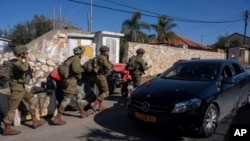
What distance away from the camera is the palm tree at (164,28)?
3659 centimetres

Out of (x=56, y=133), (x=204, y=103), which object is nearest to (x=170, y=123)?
(x=204, y=103)

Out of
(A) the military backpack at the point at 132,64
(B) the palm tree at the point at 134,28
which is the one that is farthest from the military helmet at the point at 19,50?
(B) the palm tree at the point at 134,28

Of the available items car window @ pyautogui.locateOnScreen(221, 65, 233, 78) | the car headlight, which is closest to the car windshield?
car window @ pyautogui.locateOnScreen(221, 65, 233, 78)

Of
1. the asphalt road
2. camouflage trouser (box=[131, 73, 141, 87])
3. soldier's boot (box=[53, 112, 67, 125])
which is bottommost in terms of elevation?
the asphalt road

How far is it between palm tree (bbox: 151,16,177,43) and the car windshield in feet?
95.2

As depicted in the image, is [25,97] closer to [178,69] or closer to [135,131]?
[135,131]

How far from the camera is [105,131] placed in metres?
6.22

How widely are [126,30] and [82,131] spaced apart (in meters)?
25.2

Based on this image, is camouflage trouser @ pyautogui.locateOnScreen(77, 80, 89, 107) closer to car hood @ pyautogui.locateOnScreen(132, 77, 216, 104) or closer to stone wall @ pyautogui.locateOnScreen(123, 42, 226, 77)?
car hood @ pyautogui.locateOnScreen(132, 77, 216, 104)

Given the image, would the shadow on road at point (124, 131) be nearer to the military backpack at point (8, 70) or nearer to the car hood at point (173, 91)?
the car hood at point (173, 91)

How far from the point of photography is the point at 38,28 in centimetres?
3038

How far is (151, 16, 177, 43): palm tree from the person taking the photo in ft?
120

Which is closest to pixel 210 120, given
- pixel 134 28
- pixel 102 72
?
pixel 102 72

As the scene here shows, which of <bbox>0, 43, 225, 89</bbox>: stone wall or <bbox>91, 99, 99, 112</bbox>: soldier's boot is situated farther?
<bbox>0, 43, 225, 89</bbox>: stone wall
